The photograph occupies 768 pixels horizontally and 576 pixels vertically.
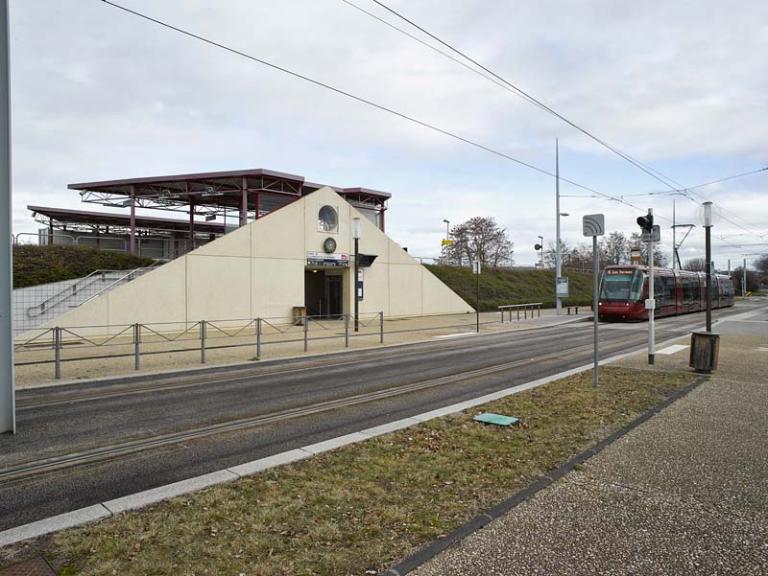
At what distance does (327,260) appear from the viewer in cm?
2673

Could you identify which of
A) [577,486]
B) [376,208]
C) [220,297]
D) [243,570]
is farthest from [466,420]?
[376,208]

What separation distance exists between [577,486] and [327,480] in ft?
7.19

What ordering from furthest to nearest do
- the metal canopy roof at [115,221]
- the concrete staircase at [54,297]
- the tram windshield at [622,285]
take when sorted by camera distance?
the metal canopy roof at [115,221]
the tram windshield at [622,285]
the concrete staircase at [54,297]

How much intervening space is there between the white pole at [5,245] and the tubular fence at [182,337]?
442 cm

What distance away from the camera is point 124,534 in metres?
3.59

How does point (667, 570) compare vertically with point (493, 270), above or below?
below

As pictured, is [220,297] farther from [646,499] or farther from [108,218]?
[108,218]

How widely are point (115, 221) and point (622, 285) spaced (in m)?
38.0

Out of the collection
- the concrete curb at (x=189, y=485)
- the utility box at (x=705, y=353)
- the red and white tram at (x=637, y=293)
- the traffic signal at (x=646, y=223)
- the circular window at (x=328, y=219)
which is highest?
the circular window at (x=328, y=219)

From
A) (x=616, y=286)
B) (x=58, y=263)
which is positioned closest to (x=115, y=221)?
(x=58, y=263)

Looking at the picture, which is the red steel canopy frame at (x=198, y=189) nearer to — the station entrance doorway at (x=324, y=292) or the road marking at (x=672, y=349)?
the station entrance doorway at (x=324, y=292)

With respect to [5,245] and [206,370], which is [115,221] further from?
[5,245]

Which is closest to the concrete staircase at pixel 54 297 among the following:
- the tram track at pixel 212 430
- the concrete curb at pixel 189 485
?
the tram track at pixel 212 430

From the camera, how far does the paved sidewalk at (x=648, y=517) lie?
316 centimetres
